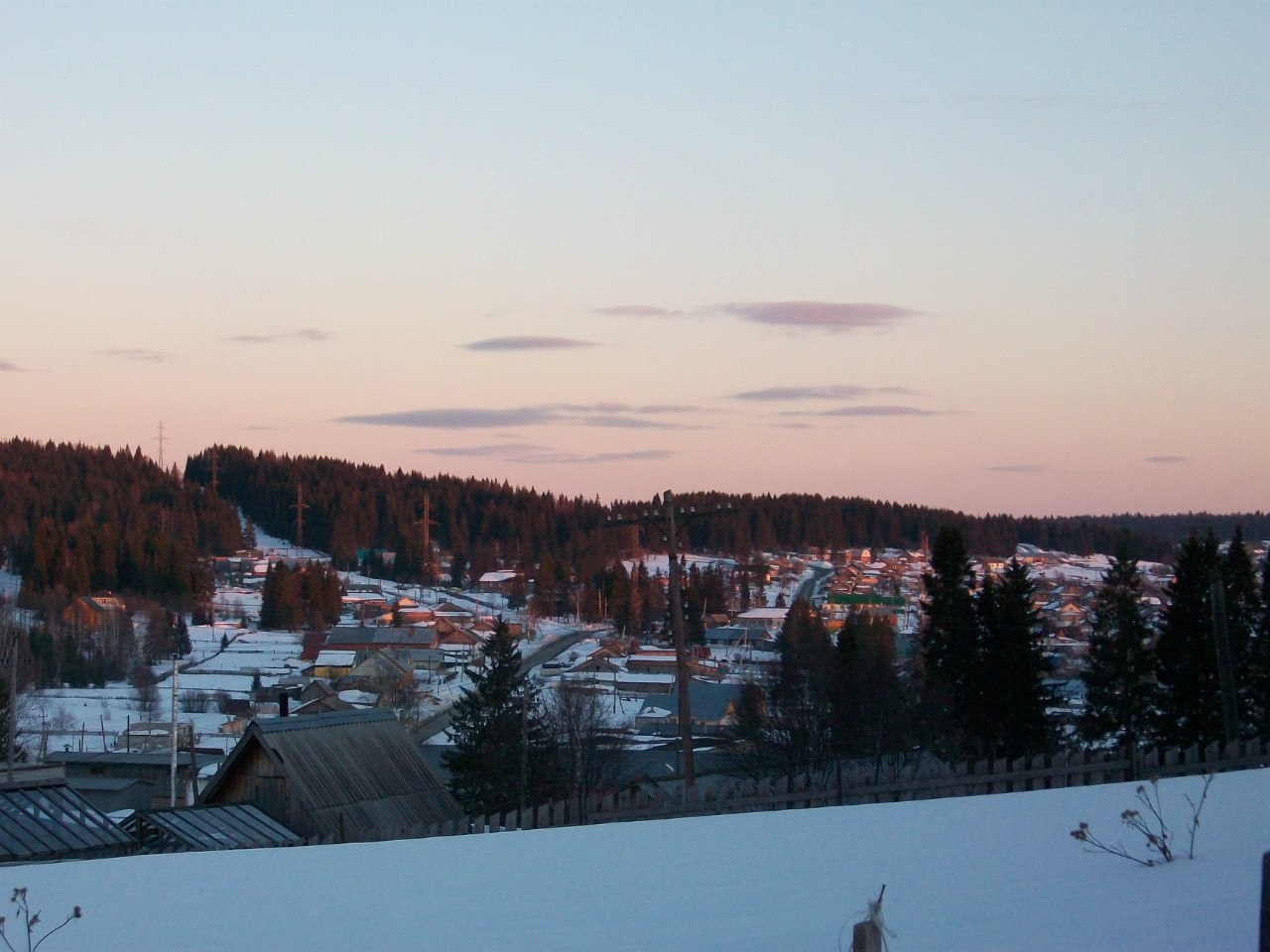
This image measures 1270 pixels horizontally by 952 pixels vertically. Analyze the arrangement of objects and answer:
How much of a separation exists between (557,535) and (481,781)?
375 ft

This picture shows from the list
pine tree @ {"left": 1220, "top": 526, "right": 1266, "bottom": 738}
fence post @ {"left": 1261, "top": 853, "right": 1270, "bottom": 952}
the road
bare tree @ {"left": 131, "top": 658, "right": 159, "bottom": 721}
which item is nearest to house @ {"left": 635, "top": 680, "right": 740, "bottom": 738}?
the road

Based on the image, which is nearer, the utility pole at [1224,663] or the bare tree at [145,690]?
the utility pole at [1224,663]

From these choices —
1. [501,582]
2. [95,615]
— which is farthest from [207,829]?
[501,582]

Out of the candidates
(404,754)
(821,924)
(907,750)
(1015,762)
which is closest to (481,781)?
(404,754)

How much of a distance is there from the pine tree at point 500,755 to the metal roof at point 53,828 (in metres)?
9.78

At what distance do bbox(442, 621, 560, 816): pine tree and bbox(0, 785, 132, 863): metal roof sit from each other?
978 cm

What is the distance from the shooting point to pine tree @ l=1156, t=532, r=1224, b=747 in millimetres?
22203

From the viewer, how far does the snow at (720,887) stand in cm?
518

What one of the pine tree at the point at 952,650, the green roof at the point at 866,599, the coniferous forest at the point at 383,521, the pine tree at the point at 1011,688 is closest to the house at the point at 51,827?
the pine tree at the point at 952,650

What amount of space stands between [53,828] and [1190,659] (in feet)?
59.3

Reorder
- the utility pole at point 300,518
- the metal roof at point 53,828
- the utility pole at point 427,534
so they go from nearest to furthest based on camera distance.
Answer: the metal roof at point 53,828 → the utility pole at point 427,534 → the utility pole at point 300,518

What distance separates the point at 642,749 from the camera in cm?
3450

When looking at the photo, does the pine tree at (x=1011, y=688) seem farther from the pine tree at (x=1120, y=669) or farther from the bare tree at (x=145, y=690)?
the bare tree at (x=145, y=690)

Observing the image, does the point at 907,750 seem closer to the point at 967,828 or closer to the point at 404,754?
the point at 404,754
